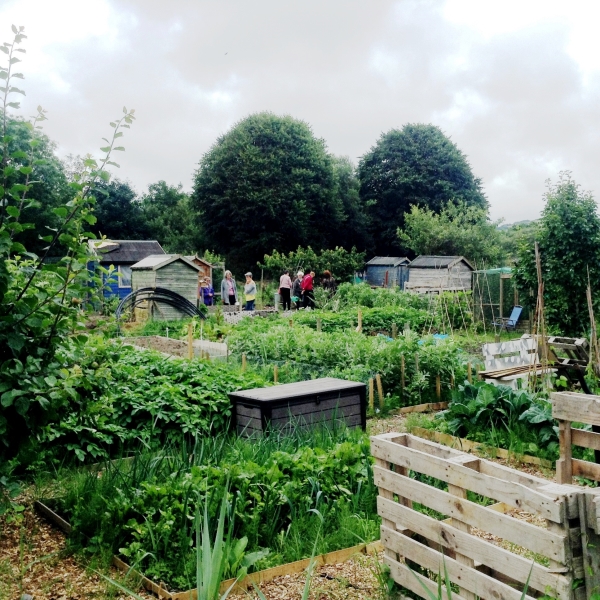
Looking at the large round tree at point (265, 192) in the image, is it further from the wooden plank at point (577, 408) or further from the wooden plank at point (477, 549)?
the wooden plank at point (477, 549)

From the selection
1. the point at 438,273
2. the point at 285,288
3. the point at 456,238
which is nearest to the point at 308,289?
the point at 285,288

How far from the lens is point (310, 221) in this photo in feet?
128

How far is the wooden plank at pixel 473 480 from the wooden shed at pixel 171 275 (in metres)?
17.3

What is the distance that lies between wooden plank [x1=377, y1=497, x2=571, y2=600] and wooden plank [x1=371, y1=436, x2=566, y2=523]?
0.22m

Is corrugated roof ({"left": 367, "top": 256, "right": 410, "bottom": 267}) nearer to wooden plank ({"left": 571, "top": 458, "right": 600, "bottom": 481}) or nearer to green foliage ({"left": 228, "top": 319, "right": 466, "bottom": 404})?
green foliage ({"left": 228, "top": 319, "right": 466, "bottom": 404})

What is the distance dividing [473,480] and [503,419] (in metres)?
4.38

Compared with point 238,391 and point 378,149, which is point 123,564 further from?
point 378,149

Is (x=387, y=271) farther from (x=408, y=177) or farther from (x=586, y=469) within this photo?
(x=586, y=469)

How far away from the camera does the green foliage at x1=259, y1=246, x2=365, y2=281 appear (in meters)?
32.0

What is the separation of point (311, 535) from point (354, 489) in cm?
64

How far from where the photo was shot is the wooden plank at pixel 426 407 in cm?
891

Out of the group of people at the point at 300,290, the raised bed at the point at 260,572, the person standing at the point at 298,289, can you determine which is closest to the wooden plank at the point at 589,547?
the raised bed at the point at 260,572

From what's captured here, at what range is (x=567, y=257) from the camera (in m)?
13.3

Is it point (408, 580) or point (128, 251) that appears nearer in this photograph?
point (408, 580)
